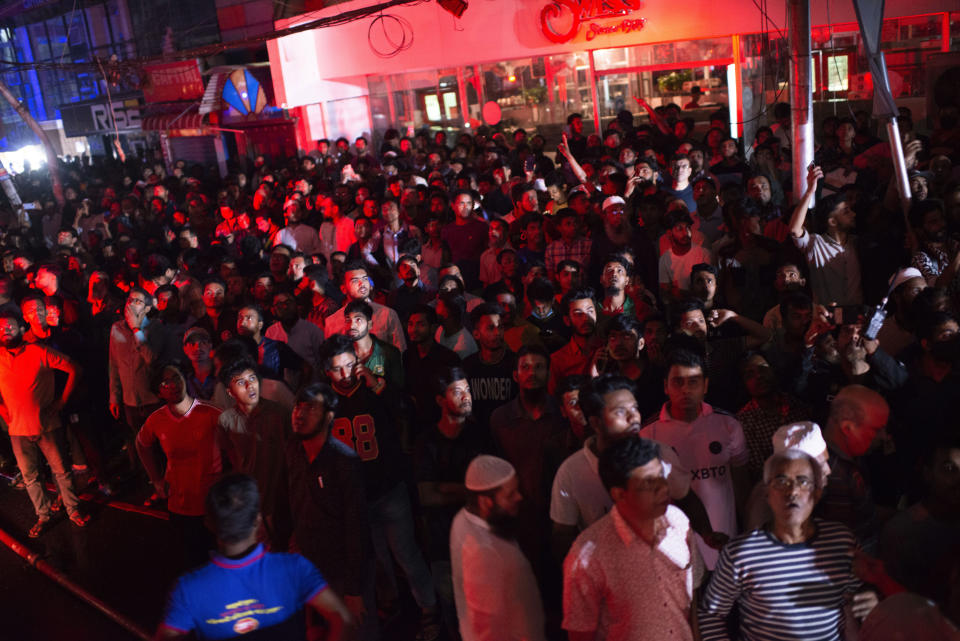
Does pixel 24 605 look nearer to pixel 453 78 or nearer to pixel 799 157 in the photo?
pixel 799 157

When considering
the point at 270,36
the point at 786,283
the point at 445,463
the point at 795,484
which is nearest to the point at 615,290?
the point at 786,283

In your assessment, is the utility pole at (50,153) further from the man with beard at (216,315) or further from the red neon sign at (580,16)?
the man with beard at (216,315)

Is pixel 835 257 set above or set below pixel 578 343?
above

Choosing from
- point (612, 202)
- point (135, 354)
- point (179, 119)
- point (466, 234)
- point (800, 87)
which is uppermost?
point (179, 119)

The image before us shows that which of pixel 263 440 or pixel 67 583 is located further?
pixel 67 583

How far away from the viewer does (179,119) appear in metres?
22.7

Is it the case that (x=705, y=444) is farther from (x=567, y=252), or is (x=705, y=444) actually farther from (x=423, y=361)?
(x=567, y=252)

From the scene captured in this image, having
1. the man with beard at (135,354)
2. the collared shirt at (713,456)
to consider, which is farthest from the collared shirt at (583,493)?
the man with beard at (135,354)

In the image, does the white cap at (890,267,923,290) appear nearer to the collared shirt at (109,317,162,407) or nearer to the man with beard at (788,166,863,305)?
the man with beard at (788,166,863,305)

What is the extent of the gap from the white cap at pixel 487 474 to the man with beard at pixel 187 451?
2.41 metres

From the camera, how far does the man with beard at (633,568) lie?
10.8ft

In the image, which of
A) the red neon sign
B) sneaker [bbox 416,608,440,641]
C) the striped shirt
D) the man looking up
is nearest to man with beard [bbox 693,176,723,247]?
the man looking up

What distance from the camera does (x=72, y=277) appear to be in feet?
35.2

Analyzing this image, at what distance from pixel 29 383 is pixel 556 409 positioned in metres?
4.99
